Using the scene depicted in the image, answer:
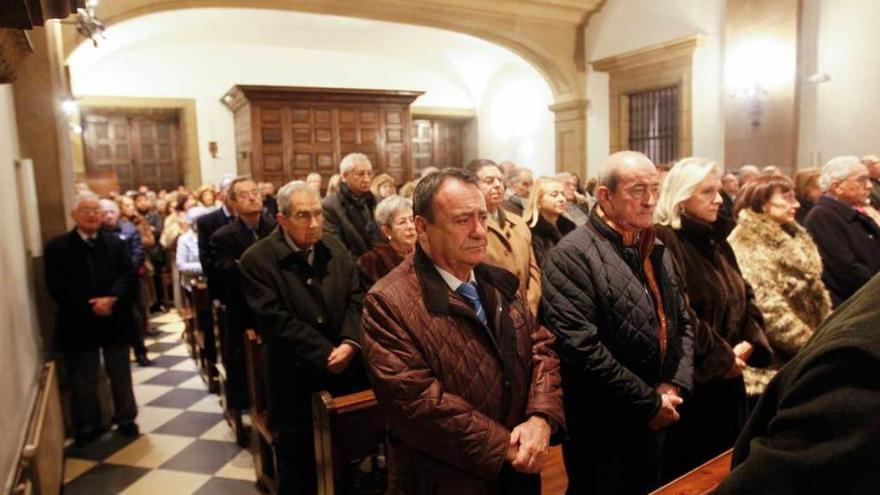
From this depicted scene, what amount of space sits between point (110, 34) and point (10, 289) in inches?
271

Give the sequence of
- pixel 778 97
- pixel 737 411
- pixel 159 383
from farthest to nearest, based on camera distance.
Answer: pixel 778 97
pixel 159 383
pixel 737 411

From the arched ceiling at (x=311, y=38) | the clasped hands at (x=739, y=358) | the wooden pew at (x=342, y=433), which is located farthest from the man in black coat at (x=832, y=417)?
the arched ceiling at (x=311, y=38)

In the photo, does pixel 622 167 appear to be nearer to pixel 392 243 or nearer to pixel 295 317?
pixel 392 243

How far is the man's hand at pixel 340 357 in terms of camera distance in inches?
98.3

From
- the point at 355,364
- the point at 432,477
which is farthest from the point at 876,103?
the point at 432,477

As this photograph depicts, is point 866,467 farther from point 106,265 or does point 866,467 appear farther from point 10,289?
point 106,265

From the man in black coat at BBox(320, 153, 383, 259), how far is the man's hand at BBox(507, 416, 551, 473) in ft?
7.76

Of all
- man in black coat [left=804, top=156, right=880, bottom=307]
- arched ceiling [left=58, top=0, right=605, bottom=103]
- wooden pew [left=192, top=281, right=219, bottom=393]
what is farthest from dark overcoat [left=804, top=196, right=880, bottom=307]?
arched ceiling [left=58, top=0, right=605, bottom=103]

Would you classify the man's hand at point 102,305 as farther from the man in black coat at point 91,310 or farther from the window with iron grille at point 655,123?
the window with iron grille at point 655,123

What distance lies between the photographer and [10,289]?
268 cm

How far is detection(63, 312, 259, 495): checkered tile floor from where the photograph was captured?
10.6ft

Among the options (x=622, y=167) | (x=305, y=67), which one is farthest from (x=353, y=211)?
(x=305, y=67)

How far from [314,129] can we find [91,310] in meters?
6.54

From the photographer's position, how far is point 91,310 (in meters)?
3.71
